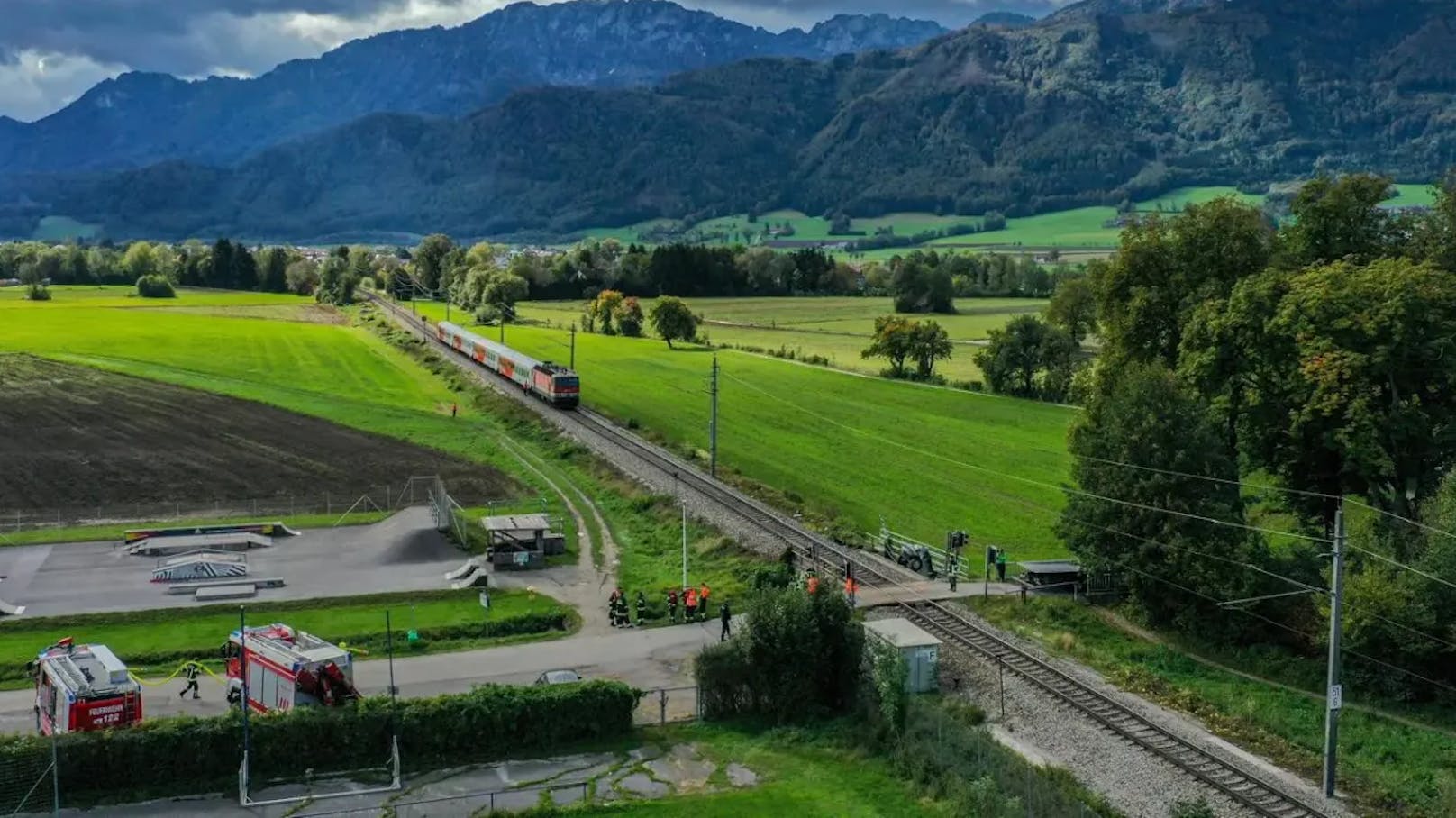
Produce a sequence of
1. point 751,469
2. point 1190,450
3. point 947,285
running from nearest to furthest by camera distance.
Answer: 1. point 1190,450
2. point 751,469
3. point 947,285


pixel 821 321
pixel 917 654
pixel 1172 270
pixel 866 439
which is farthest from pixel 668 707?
pixel 821 321

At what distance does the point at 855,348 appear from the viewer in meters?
114

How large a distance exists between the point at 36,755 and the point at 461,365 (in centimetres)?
7712

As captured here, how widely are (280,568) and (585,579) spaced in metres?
11.6

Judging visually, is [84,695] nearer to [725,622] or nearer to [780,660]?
[780,660]

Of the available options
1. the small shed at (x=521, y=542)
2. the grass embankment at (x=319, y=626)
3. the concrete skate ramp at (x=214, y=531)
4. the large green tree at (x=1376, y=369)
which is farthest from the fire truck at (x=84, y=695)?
the large green tree at (x=1376, y=369)

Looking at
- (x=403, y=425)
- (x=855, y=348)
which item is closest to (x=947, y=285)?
(x=855, y=348)

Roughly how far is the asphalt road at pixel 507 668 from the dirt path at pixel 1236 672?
12.9 meters

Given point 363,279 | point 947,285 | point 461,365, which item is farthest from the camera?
point 363,279

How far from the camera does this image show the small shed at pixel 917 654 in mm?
31625

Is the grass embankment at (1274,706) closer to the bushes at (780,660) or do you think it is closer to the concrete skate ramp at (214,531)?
the bushes at (780,660)

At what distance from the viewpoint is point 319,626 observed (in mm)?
36844

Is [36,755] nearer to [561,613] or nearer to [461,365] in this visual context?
[561,613]

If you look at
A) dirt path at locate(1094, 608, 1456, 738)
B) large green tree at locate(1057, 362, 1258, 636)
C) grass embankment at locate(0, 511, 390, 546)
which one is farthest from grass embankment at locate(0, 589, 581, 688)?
large green tree at locate(1057, 362, 1258, 636)
